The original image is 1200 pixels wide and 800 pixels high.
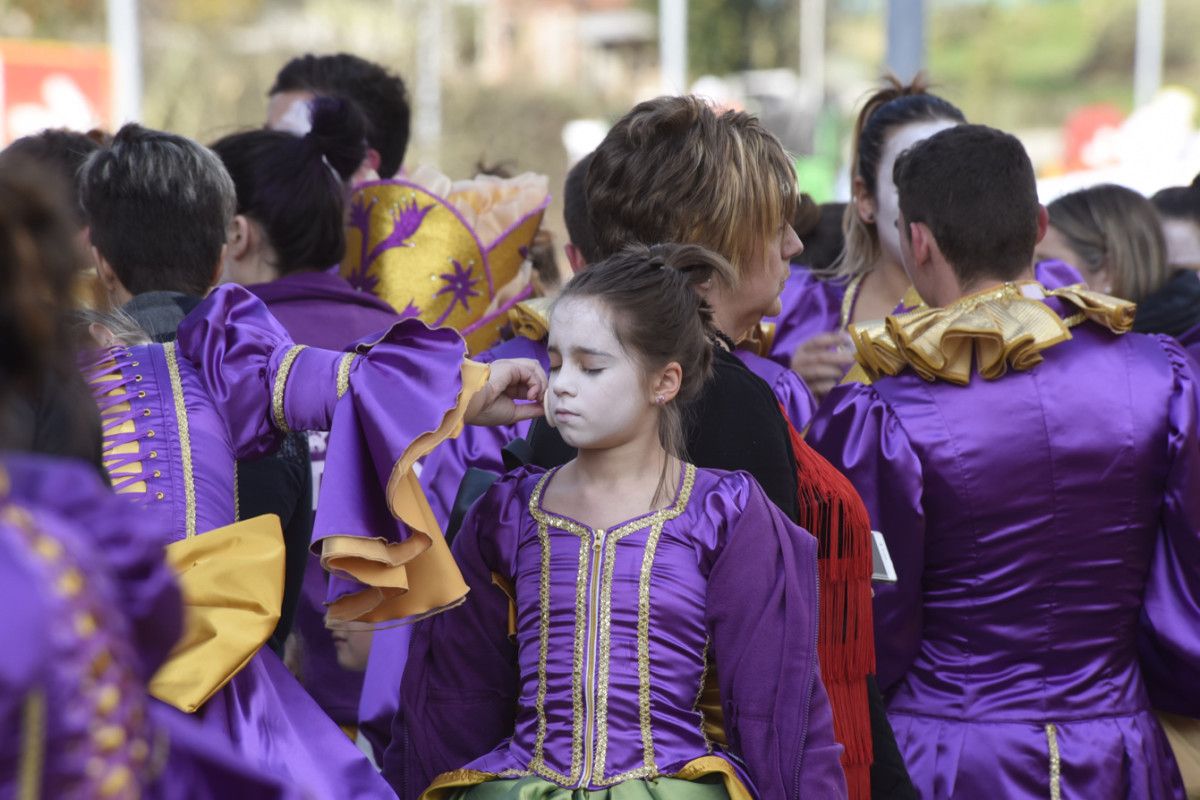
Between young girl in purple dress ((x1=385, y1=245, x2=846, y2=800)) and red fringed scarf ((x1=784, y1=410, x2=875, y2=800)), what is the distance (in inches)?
9.2

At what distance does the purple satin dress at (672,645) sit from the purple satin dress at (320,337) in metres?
1.27

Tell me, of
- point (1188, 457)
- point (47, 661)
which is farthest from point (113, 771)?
point (1188, 457)

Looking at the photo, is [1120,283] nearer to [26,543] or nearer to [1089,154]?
[26,543]

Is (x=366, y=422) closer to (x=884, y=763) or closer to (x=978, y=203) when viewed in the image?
(x=884, y=763)

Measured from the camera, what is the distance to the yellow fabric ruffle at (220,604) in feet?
7.64

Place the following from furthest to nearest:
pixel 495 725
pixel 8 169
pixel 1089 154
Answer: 1. pixel 1089 154
2. pixel 495 725
3. pixel 8 169

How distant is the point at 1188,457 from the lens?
3.30m

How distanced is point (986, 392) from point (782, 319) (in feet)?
4.01

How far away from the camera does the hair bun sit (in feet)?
13.0

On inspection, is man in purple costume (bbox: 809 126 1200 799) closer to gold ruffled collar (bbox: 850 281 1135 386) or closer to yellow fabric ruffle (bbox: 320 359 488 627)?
gold ruffled collar (bbox: 850 281 1135 386)

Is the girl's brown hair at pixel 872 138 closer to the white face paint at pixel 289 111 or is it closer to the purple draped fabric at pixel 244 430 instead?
the white face paint at pixel 289 111

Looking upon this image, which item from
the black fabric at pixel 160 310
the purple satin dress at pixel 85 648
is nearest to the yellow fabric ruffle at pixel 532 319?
the black fabric at pixel 160 310

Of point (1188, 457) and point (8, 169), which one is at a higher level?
point (8, 169)

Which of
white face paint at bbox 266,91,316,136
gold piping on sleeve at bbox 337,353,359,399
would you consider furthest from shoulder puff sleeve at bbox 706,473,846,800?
white face paint at bbox 266,91,316,136
